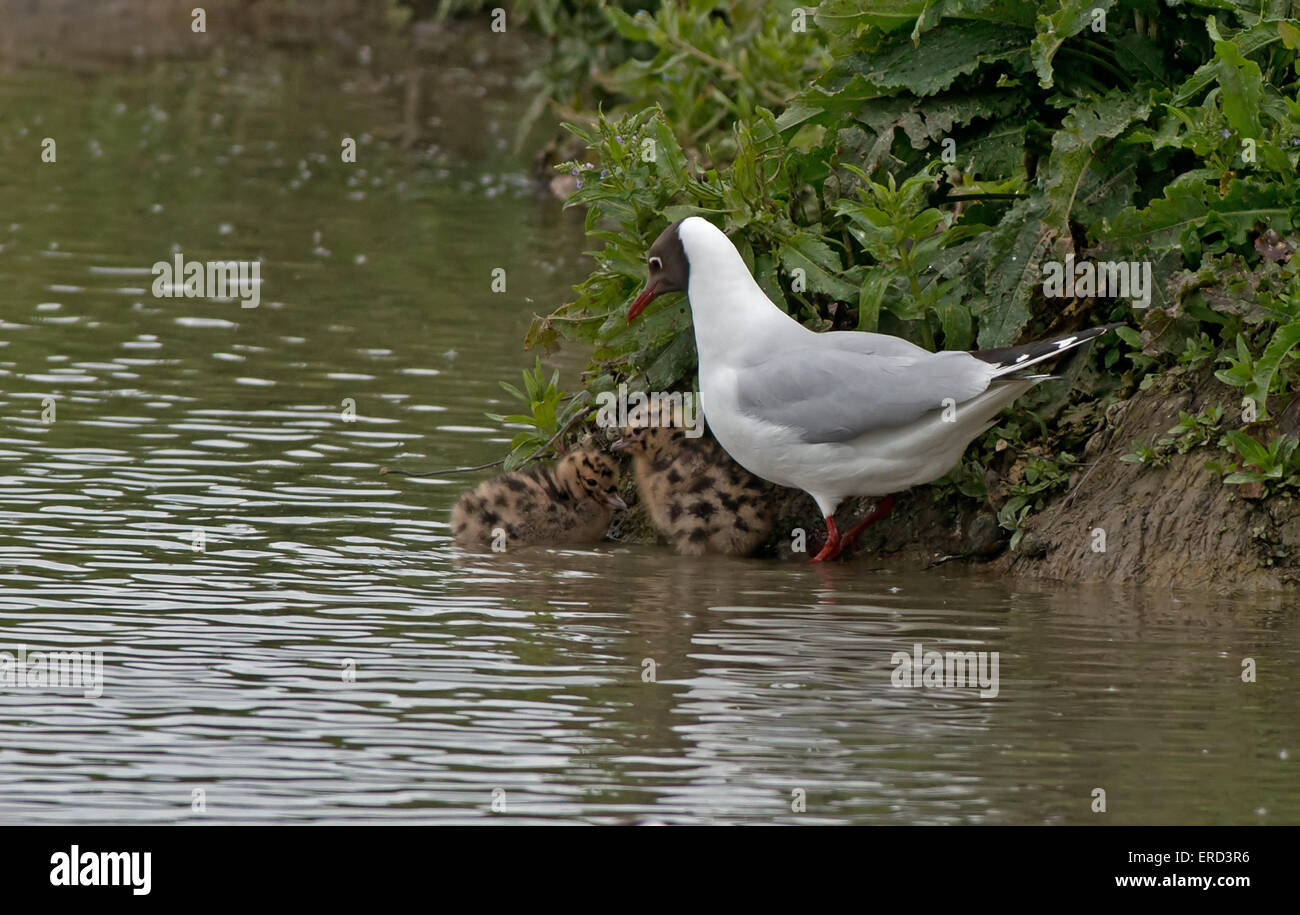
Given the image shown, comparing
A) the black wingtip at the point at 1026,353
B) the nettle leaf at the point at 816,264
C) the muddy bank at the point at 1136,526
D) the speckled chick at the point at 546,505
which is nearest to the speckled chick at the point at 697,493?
the speckled chick at the point at 546,505

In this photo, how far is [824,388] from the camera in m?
9.06

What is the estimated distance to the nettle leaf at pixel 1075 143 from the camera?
9.24 meters

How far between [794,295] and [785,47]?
24.1 feet

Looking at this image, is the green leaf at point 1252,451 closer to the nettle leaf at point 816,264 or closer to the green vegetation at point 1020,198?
the green vegetation at point 1020,198

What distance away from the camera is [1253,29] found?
30.0 feet

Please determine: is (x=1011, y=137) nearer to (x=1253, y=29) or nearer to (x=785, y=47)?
(x=1253, y=29)

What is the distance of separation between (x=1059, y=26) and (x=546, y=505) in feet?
11.1

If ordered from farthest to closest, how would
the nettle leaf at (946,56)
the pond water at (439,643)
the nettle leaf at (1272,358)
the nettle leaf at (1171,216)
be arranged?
the nettle leaf at (946,56) → the nettle leaf at (1171,216) → the nettle leaf at (1272,358) → the pond water at (439,643)

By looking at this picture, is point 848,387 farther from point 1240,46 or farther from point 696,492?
point 1240,46

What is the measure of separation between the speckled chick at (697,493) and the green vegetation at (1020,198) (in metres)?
0.37

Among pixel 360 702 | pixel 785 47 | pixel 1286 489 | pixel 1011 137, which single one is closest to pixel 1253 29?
pixel 1011 137

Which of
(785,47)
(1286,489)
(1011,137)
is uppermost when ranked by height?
(785,47)

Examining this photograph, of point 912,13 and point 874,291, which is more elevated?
point 912,13

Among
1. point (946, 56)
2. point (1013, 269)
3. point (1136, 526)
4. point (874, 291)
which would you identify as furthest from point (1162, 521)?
point (946, 56)
